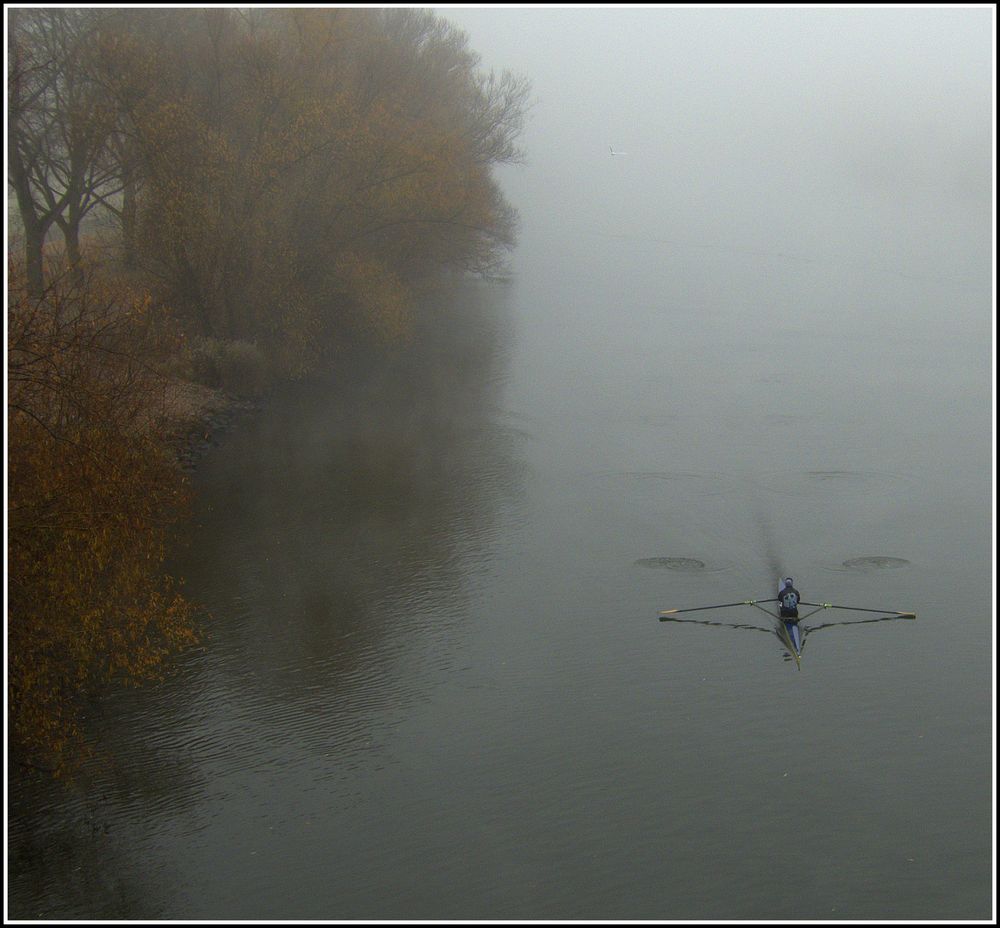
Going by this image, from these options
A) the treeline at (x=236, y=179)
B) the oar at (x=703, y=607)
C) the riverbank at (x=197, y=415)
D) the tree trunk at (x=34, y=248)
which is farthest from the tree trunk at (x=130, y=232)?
the oar at (x=703, y=607)

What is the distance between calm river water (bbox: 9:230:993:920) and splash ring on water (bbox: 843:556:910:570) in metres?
0.07

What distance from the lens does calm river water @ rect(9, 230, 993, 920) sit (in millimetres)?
11758

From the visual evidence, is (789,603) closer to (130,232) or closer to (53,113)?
(130,232)

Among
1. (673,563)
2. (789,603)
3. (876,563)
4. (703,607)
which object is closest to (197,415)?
(673,563)

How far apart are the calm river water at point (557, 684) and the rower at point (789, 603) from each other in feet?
1.56

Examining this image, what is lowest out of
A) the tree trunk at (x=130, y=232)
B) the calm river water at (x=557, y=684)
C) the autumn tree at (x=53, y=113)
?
the calm river water at (x=557, y=684)

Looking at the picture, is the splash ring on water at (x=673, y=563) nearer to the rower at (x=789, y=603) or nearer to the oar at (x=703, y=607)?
the oar at (x=703, y=607)

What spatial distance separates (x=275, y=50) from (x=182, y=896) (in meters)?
24.6

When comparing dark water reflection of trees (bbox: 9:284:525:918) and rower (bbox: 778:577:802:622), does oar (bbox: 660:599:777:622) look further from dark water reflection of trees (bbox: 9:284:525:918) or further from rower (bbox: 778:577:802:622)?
dark water reflection of trees (bbox: 9:284:525:918)

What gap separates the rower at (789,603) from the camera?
55.7 ft

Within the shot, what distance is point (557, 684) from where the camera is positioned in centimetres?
1570

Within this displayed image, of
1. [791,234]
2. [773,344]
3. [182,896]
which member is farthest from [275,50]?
[791,234]

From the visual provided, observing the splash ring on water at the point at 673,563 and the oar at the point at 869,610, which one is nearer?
the oar at the point at 869,610

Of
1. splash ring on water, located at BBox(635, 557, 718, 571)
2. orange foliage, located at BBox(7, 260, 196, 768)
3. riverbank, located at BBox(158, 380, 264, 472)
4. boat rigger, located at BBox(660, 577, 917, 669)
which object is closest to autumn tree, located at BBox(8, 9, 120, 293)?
riverbank, located at BBox(158, 380, 264, 472)
